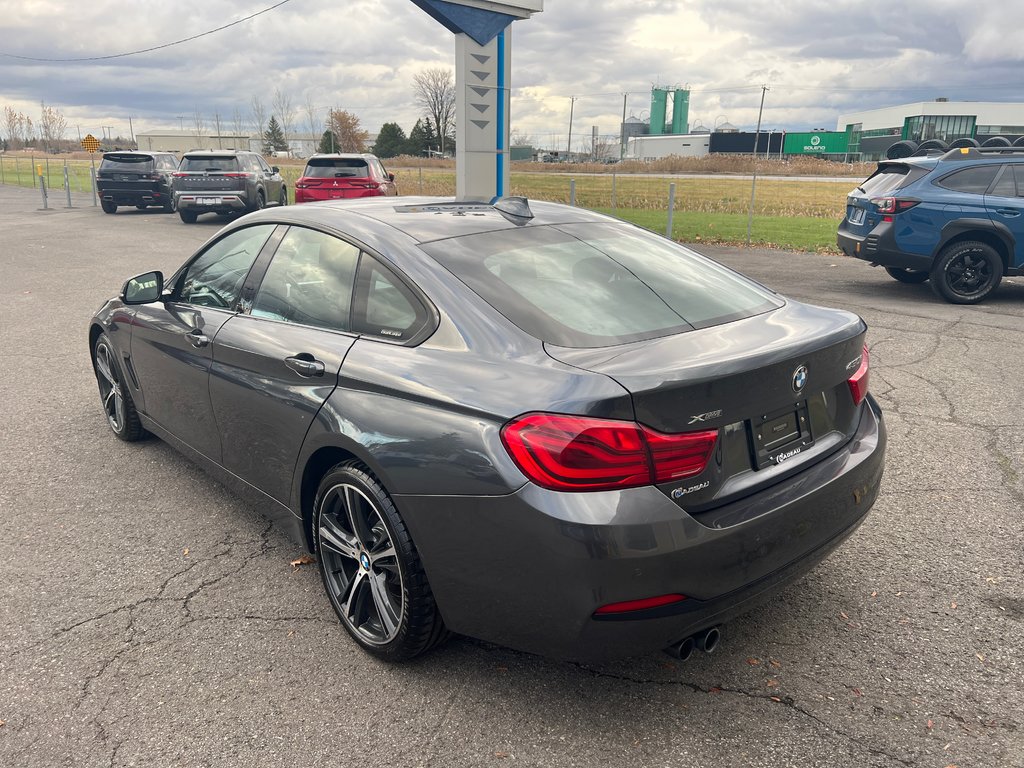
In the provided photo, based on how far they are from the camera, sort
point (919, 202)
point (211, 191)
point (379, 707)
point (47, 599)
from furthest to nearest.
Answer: point (211, 191), point (919, 202), point (47, 599), point (379, 707)

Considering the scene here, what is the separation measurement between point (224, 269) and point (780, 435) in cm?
269

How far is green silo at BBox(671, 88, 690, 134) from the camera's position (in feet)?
409

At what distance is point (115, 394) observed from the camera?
4883mm

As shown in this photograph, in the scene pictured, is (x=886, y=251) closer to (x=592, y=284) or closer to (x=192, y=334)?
(x=592, y=284)

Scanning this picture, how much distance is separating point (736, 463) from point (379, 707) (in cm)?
139

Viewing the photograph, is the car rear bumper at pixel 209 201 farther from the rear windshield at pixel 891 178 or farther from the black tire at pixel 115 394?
the black tire at pixel 115 394

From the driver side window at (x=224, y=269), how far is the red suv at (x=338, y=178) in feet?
43.9

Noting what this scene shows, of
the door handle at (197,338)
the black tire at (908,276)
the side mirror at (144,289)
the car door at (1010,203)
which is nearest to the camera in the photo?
the door handle at (197,338)

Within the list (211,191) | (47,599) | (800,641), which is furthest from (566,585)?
(211,191)

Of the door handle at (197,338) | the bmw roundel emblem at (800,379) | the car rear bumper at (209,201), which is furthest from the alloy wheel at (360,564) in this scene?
the car rear bumper at (209,201)

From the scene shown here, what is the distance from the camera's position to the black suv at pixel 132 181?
22.9 metres

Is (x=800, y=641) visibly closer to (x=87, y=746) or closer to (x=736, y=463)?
(x=736, y=463)

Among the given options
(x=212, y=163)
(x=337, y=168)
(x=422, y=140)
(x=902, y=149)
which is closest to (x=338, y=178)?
(x=337, y=168)

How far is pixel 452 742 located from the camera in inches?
95.3
